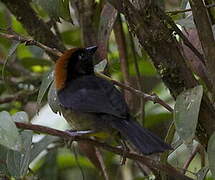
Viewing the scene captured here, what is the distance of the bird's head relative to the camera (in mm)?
2762

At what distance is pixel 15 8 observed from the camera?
9.54ft

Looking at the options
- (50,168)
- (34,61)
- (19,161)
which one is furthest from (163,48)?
(34,61)

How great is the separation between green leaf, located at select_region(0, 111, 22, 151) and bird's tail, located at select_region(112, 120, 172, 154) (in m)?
0.51

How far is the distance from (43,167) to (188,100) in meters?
1.69

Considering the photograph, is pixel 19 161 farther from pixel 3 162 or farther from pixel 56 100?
pixel 56 100

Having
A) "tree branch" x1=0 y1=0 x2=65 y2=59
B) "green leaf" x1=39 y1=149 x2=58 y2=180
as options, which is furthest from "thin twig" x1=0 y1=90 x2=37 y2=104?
"tree branch" x1=0 y1=0 x2=65 y2=59

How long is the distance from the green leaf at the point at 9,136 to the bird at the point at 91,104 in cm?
51

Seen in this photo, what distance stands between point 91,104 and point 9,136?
0.76m

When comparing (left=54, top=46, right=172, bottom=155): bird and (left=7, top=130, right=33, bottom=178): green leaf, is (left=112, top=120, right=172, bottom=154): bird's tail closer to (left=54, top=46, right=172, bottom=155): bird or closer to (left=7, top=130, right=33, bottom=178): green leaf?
(left=54, top=46, right=172, bottom=155): bird

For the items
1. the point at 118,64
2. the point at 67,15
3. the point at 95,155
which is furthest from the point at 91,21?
the point at 67,15

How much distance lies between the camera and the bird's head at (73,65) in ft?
9.06

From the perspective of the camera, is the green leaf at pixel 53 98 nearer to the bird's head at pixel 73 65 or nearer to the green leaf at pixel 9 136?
the bird's head at pixel 73 65

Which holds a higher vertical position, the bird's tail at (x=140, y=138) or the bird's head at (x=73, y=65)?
the bird's head at (x=73, y=65)

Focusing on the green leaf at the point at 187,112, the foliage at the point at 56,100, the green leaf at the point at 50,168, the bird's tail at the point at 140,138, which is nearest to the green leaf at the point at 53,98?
the foliage at the point at 56,100
